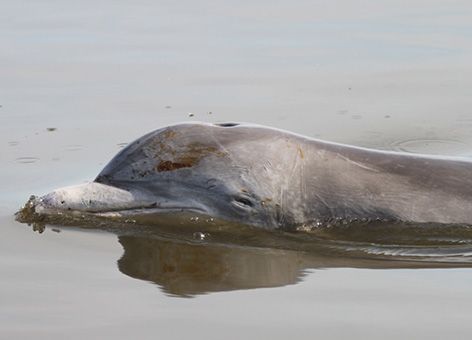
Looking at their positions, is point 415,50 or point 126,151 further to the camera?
point 415,50

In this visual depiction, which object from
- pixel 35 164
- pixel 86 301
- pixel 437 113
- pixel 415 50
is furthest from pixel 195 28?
pixel 86 301

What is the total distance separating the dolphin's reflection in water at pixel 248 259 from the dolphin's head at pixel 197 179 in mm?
293

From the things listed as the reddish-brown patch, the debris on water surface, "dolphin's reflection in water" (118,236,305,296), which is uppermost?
the reddish-brown patch

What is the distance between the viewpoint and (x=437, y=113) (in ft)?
39.8

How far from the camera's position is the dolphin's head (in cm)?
861

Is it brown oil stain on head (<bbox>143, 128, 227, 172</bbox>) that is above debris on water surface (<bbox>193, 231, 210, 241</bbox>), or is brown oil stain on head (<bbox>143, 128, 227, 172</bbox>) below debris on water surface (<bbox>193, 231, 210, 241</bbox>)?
above

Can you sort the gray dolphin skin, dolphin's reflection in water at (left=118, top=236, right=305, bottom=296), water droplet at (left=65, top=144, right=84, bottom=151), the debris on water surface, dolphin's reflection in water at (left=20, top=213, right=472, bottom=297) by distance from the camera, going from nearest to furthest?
1. dolphin's reflection in water at (left=118, top=236, right=305, bottom=296)
2. dolphin's reflection in water at (left=20, top=213, right=472, bottom=297)
3. the debris on water surface
4. the gray dolphin skin
5. water droplet at (left=65, top=144, right=84, bottom=151)

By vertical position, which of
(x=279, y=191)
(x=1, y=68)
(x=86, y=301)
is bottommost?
(x=86, y=301)

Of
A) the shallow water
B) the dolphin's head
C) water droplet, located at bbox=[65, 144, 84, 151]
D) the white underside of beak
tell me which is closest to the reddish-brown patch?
the dolphin's head

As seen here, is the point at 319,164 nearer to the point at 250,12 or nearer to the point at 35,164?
the point at 35,164

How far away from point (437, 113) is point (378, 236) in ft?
12.9

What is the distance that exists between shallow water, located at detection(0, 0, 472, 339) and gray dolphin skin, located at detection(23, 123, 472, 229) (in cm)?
22

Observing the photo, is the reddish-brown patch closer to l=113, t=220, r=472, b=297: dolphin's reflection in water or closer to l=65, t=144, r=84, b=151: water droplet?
l=113, t=220, r=472, b=297: dolphin's reflection in water

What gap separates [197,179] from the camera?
8.63 meters
